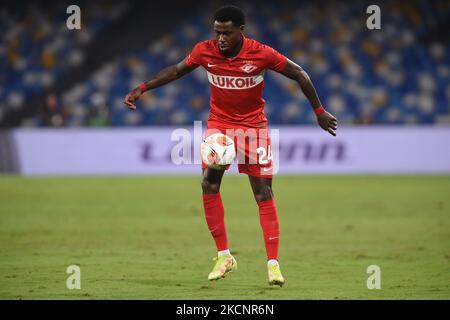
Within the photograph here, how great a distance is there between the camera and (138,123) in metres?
28.5

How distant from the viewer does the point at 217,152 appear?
347 inches

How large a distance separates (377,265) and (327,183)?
1173 cm

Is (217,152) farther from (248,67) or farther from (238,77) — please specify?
(248,67)

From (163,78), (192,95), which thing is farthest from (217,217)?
(192,95)

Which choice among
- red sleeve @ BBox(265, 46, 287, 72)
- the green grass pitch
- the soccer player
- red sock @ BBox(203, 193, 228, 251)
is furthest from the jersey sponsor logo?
the green grass pitch

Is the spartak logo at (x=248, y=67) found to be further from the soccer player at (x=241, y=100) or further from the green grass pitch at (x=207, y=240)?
the green grass pitch at (x=207, y=240)

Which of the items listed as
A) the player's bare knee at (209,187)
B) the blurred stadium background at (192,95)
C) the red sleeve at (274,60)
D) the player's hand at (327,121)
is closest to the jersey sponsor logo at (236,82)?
the red sleeve at (274,60)

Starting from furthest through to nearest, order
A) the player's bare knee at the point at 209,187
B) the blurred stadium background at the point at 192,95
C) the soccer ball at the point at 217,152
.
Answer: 1. the blurred stadium background at the point at 192,95
2. the player's bare knee at the point at 209,187
3. the soccer ball at the point at 217,152

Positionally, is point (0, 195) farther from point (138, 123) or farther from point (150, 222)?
point (138, 123)

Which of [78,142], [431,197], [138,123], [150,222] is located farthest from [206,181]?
Answer: [138,123]

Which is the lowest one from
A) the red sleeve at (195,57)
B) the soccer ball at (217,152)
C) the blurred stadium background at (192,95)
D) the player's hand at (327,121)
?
the soccer ball at (217,152)

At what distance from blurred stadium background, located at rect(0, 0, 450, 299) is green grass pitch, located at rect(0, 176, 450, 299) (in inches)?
10.2

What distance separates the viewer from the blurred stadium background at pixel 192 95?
23.5 metres

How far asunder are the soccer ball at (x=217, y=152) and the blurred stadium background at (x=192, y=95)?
834cm
